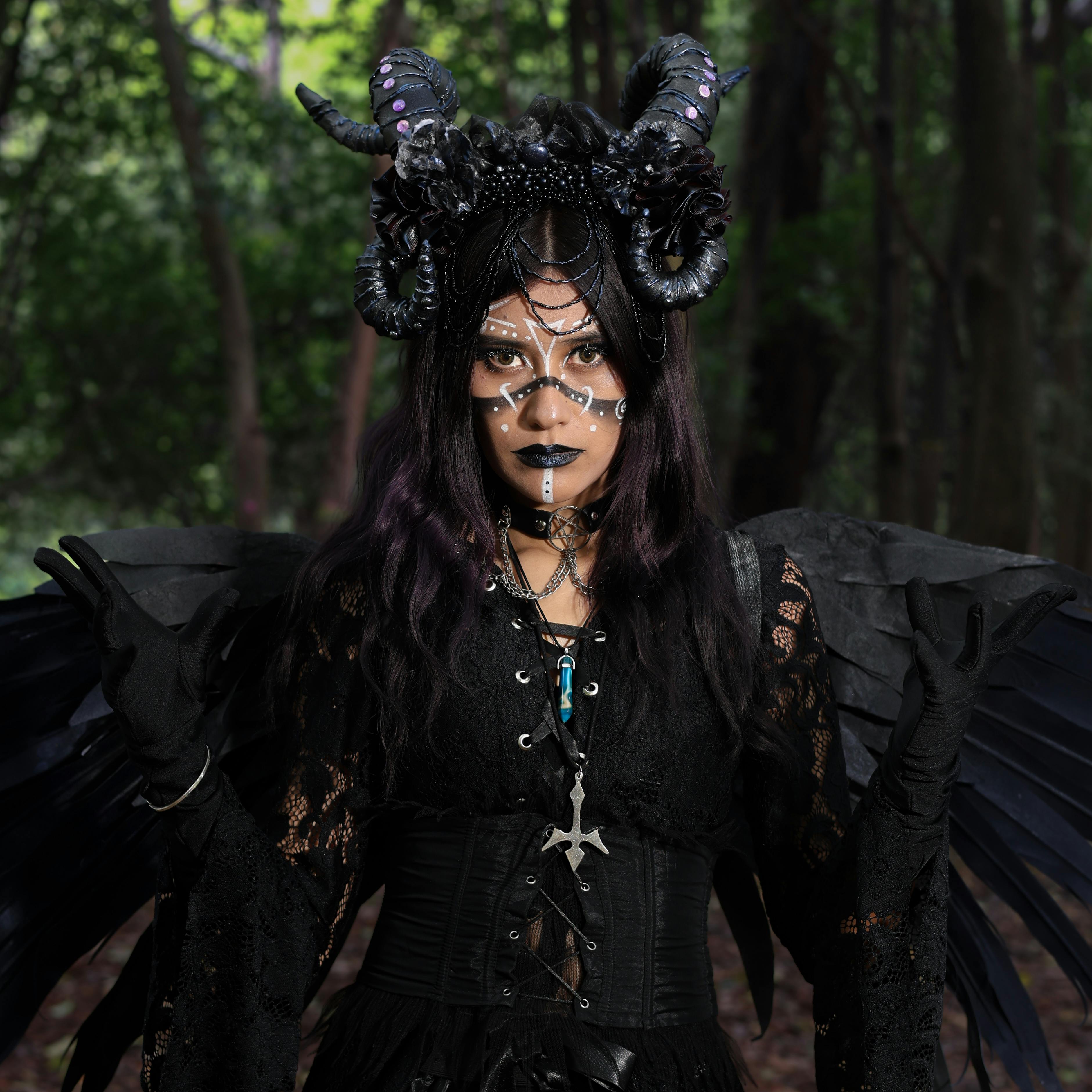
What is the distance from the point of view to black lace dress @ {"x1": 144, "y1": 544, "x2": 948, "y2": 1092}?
1.77 metres

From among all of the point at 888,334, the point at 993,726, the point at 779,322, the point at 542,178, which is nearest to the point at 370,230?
the point at 779,322

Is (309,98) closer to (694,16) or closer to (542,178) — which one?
(542,178)

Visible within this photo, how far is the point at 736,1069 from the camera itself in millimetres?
1968

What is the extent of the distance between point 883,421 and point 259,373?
738cm

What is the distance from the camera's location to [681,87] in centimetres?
204

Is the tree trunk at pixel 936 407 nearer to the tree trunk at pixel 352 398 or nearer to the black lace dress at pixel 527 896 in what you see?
the tree trunk at pixel 352 398

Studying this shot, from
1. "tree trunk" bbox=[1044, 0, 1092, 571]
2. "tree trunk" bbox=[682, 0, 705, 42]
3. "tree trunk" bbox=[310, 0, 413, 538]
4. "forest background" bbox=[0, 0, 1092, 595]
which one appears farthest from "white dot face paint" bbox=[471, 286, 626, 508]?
"tree trunk" bbox=[1044, 0, 1092, 571]

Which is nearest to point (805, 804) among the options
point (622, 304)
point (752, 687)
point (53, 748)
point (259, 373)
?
point (752, 687)

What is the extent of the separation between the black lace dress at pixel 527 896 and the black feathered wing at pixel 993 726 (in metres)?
0.23

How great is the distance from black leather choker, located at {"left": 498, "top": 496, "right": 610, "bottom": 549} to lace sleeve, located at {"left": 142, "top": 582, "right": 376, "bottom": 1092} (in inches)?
14.3

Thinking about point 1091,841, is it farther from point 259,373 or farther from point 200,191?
point 259,373

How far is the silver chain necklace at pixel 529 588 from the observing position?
2072 millimetres

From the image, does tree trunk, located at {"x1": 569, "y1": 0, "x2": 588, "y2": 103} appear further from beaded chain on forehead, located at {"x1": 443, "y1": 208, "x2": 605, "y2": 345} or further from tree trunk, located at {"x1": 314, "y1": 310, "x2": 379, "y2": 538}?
beaded chain on forehead, located at {"x1": 443, "y1": 208, "x2": 605, "y2": 345}

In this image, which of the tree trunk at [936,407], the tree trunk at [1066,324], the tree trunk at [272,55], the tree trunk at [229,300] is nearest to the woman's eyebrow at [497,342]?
the tree trunk at [229,300]
